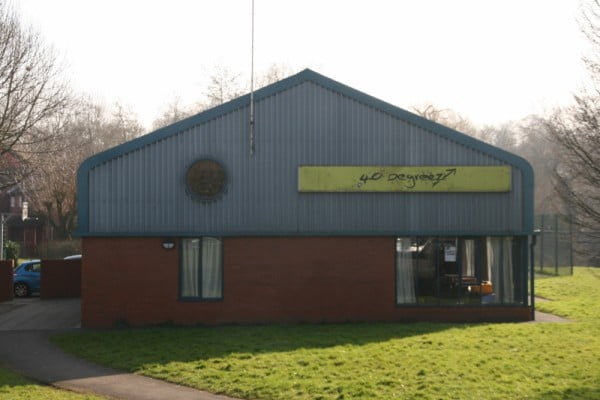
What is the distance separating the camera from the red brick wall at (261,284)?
20.1 m

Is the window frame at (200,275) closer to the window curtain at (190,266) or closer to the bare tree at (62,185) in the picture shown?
the window curtain at (190,266)

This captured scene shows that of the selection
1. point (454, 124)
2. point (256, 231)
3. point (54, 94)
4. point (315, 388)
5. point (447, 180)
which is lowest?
point (315, 388)

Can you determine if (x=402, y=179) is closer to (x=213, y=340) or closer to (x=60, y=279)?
(x=213, y=340)

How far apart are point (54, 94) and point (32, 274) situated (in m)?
7.21

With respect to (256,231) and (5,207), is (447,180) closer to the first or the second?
(256,231)

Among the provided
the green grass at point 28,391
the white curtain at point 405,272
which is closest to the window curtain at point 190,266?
the white curtain at point 405,272

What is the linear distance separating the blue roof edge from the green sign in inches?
22.2

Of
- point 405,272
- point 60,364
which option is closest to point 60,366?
point 60,364

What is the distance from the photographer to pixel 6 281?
27.1 meters

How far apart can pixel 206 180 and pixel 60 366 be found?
22.2ft

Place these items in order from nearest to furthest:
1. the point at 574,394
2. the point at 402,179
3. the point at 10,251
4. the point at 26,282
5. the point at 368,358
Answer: the point at 574,394, the point at 368,358, the point at 402,179, the point at 26,282, the point at 10,251

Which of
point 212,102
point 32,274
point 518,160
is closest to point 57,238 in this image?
point 212,102

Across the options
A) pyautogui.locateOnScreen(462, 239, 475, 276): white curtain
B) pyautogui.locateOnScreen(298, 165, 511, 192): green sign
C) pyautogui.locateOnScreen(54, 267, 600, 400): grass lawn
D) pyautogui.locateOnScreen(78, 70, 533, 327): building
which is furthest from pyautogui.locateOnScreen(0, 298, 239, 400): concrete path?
pyautogui.locateOnScreen(462, 239, 475, 276): white curtain

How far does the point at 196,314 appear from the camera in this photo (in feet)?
66.2
